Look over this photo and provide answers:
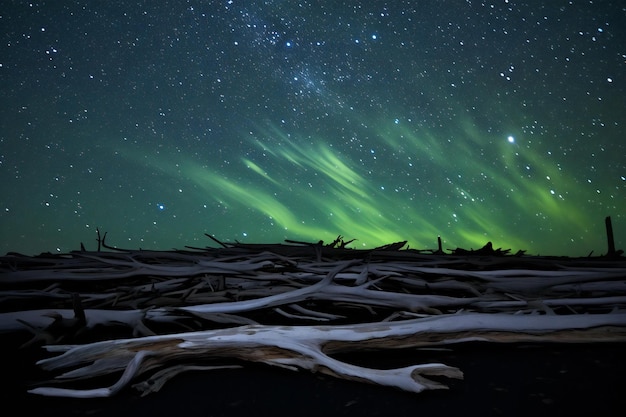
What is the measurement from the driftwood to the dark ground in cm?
5

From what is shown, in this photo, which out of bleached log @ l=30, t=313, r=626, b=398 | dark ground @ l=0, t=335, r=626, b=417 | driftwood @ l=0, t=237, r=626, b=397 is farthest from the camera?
driftwood @ l=0, t=237, r=626, b=397

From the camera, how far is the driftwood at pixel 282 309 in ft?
4.72

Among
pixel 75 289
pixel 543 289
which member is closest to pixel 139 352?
pixel 75 289

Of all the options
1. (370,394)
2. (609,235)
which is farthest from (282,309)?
(609,235)

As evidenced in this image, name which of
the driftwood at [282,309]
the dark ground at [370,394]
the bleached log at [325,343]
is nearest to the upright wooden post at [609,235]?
the driftwood at [282,309]

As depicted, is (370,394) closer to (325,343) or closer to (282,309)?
(325,343)

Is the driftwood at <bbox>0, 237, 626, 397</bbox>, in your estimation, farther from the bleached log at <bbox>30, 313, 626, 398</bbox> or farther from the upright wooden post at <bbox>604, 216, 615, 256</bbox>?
Result: the upright wooden post at <bbox>604, 216, 615, 256</bbox>

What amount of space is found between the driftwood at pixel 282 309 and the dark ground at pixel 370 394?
0.05 metres

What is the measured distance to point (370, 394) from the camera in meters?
1.25

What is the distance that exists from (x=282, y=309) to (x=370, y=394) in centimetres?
136

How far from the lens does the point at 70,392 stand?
1230 mm

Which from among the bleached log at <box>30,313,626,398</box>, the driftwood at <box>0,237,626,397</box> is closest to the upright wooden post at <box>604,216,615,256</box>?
the driftwood at <box>0,237,626,397</box>

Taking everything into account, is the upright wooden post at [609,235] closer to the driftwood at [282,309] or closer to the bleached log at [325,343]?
the driftwood at [282,309]

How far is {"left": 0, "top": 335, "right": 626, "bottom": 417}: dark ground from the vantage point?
1149 millimetres
